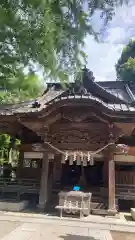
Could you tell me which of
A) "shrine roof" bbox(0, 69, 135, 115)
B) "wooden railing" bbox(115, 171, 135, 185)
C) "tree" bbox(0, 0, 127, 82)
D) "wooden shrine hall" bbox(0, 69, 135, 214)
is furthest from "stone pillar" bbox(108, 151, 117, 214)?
"tree" bbox(0, 0, 127, 82)

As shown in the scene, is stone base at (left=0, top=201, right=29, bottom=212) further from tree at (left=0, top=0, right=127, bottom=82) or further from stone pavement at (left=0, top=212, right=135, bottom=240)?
tree at (left=0, top=0, right=127, bottom=82)

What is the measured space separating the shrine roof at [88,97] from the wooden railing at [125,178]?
10.5ft

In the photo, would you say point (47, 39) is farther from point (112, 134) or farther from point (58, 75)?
point (112, 134)

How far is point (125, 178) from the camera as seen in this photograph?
1102 cm

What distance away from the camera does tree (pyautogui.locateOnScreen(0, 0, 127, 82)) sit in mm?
2236

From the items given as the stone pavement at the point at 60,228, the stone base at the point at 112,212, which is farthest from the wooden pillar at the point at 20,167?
the stone base at the point at 112,212

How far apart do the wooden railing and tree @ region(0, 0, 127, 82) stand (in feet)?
30.1

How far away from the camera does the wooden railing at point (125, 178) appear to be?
10.9m

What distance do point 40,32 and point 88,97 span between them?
275 inches

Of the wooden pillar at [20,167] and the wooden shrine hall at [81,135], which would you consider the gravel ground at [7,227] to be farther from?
the wooden pillar at [20,167]

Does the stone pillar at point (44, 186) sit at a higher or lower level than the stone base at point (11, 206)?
higher

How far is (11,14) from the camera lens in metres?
2.15

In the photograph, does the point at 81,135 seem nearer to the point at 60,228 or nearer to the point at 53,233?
the point at 60,228

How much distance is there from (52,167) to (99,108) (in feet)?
13.6
